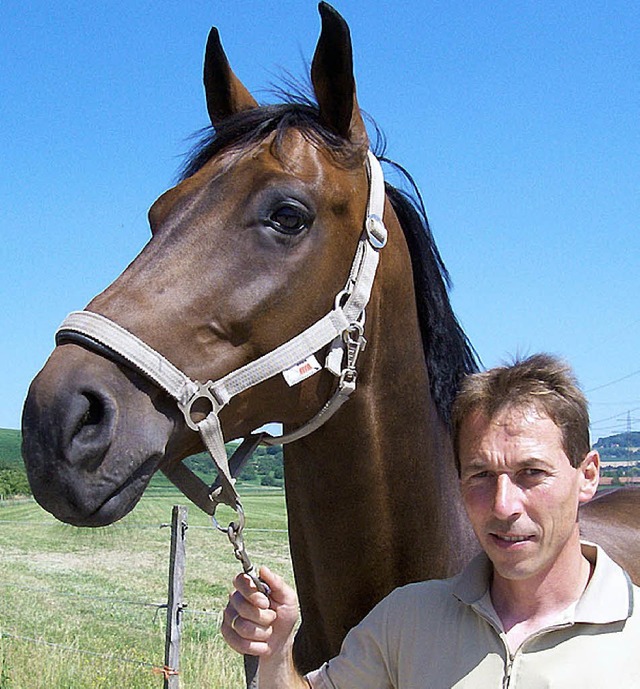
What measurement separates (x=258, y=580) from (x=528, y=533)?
590mm

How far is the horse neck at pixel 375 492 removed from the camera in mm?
2646

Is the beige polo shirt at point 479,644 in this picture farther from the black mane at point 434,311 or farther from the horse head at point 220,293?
the black mane at point 434,311

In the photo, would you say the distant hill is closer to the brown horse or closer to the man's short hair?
the brown horse

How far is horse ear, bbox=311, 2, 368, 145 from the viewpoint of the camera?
2.52 meters

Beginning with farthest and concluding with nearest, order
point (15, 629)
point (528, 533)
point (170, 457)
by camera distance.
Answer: point (15, 629) < point (170, 457) < point (528, 533)

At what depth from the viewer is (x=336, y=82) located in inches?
102

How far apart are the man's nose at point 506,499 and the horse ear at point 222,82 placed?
1.70 metres

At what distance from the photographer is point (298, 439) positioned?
8.73 feet

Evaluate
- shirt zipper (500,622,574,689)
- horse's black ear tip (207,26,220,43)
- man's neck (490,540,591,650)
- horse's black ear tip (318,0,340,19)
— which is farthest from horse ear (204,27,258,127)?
shirt zipper (500,622,574,689)

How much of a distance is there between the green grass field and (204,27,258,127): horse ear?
4.43 feet

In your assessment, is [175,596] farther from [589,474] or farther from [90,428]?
[589,474]

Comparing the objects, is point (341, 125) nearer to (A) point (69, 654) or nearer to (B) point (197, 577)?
(A) point (69, 654)

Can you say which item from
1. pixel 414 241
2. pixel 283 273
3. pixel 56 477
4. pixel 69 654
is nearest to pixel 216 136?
pixel 283 273

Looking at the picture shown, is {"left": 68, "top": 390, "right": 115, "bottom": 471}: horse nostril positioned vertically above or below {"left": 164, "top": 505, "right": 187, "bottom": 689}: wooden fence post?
above
